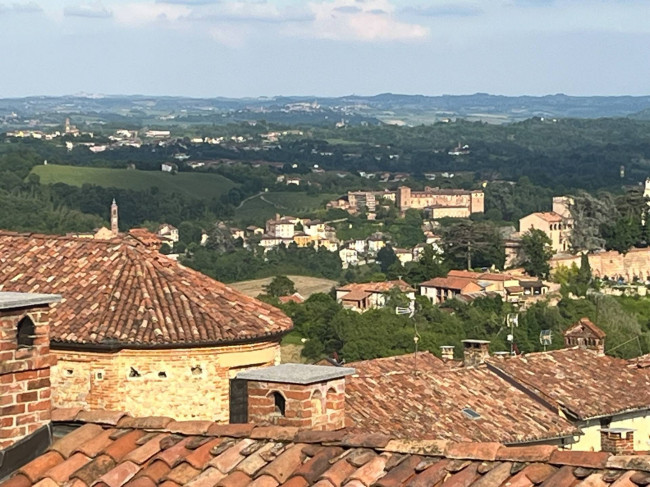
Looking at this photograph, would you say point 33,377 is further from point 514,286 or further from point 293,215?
point 293,215

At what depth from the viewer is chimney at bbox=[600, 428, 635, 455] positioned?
19309 millimetres

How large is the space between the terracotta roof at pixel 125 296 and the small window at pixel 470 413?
15.3 ft

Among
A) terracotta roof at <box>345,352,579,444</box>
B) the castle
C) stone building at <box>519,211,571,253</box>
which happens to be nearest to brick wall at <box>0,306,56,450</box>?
terracotta roof at <box>345,352,579,444</box>

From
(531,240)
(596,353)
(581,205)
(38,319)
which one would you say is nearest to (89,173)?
(581,205)

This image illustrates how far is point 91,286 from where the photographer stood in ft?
51.0

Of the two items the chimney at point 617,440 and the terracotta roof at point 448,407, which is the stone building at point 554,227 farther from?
the chimney at point 617,440

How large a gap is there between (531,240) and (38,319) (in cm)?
8298

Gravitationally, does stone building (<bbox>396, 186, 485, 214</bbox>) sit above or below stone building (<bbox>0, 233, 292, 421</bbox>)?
below

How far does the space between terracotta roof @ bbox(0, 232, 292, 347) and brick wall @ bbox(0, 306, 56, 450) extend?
22.5ft

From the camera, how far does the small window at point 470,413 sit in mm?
19925

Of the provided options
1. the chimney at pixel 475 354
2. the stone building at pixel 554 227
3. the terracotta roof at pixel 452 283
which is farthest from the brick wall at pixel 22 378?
the stone building at pixel 554 227

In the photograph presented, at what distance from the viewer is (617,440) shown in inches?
765

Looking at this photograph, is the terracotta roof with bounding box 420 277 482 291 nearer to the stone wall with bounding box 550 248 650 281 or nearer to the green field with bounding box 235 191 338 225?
the stone wall with bounding box 550 248 650 281

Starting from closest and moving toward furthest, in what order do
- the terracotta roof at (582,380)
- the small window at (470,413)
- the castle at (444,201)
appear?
the small window at (470,413), the terracotta roof at (582,380), the castle at (444,201)
